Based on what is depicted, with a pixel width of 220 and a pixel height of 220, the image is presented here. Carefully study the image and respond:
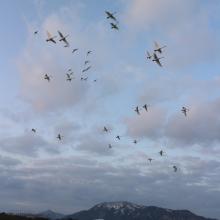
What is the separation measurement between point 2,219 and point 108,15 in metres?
124

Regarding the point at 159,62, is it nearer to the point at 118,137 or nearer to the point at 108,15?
the point at 108,15

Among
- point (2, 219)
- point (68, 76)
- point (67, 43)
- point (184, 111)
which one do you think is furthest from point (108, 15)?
point (2, 219)

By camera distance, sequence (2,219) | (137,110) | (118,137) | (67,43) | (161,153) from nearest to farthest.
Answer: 1. (67,43)
2. (137,110)
3. (161,153)
4. (118,137)
5. (2,219)

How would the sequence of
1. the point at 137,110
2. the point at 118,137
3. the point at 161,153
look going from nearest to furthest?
the point at 137,110, the point at 161,153, the point at 118,137

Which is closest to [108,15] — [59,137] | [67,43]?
[67,43]

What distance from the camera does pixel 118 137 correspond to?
6102 inches

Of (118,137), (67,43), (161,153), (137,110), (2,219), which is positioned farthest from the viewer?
(2,219)

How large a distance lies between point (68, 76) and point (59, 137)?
74.9 ft

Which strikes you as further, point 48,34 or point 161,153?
point 161,153

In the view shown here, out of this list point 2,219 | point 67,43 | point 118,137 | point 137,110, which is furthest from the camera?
point 2,219

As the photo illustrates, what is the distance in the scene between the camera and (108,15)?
110m

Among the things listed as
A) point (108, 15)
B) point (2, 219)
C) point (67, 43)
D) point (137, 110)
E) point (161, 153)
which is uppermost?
point (108, 15)

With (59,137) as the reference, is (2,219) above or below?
below

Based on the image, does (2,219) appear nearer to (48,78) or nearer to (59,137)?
(59,137)
